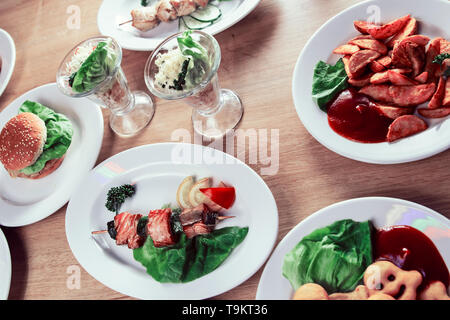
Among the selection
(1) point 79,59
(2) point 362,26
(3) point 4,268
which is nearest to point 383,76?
(2) point 362,26

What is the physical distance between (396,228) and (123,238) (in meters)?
1.15

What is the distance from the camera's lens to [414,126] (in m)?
1.43

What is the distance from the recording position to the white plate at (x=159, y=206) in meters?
1.55

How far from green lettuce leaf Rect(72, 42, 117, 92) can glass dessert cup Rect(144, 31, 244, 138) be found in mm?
186

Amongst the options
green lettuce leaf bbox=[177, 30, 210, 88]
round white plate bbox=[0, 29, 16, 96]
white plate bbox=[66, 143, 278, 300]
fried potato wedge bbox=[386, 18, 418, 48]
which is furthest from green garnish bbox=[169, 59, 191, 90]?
round white plate bbox=[0, 29, 16, 96]

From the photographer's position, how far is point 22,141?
1.91m

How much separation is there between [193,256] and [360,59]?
1.10 m

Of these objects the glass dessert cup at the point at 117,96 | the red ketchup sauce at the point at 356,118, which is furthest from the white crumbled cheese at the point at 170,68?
the red ketchup sauce at the point at 356,118

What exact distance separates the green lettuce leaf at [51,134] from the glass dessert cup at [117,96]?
242mm

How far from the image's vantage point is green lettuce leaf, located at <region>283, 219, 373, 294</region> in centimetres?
137

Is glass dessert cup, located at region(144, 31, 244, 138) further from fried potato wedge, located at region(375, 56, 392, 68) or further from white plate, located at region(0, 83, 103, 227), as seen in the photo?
fried potato wedge, located at region(375, 56, 392, 68)

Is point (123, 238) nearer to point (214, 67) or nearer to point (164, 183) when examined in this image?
point (164, 183)

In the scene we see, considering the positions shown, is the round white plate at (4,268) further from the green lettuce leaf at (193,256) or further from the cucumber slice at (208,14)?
the cucumber slice at (208,14)

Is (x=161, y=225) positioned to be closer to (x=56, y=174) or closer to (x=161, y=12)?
(x=56, y=174)
